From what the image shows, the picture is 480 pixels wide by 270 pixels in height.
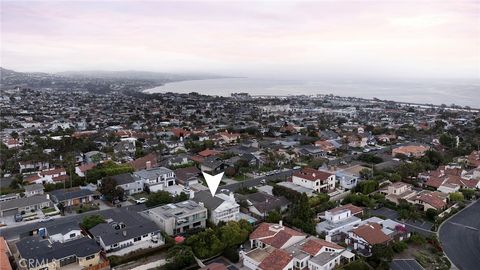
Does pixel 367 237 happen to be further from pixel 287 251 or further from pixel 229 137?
pixel 229 137

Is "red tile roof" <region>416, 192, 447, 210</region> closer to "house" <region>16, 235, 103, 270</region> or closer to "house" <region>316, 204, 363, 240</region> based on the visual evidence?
"house" <region>316, 204, 363, 240</region>

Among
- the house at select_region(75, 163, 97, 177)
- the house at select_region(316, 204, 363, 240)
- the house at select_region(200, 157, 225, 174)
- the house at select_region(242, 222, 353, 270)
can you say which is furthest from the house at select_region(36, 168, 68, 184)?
the house at select_region(316, 204, 363, 240)

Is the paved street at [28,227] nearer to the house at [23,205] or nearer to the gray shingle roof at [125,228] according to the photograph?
the house at [23,205]

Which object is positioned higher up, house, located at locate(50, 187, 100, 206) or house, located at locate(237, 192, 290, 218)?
house, located at locate(237, 192, 290, 218)

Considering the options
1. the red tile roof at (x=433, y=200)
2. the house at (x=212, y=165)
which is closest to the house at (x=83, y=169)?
the house at (x=212, y=165)

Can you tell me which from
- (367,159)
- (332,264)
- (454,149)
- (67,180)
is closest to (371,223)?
(332,264)

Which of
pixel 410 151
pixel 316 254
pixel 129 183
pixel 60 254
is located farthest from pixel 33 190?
pixel 410 151
